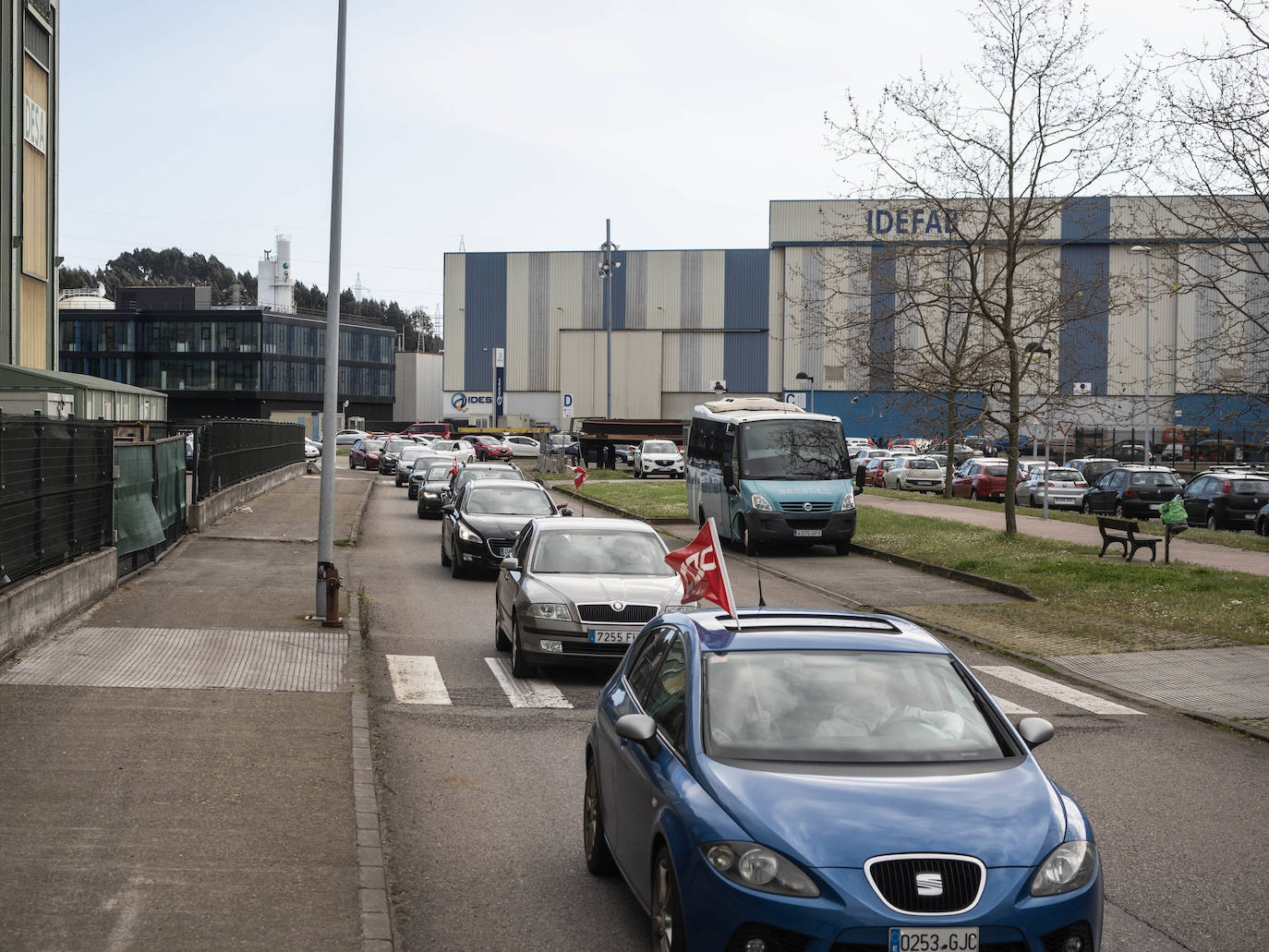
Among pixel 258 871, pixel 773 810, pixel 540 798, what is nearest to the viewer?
pixel 773 810

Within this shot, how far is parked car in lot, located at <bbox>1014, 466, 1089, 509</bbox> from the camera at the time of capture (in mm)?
39500

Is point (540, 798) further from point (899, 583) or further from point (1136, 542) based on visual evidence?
point (1136, 542)

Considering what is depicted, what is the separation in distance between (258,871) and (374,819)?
41.2 inches

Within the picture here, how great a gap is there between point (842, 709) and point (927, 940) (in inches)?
53.4

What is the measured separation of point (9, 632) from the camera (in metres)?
12.0

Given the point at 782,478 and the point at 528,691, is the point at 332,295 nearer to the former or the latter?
the point at 528,691

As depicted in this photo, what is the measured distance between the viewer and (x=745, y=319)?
82.5 m

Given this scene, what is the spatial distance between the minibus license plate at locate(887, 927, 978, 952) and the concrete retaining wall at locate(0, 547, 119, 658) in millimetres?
9526

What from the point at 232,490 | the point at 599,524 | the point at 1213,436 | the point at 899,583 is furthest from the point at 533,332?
the point at 599,524

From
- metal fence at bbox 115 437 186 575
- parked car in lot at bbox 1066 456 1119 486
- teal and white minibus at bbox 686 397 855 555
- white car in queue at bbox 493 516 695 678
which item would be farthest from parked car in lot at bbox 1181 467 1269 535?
metal fence at bbox 115 437 186 575

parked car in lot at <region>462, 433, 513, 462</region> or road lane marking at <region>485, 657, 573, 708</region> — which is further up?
parked car in lot at <region>462, 433, 513, 462</region>

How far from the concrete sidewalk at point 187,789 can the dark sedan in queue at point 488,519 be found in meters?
5.63

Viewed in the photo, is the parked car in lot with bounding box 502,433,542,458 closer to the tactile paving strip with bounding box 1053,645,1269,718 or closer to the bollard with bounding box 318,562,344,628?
the bollard with bounding box 318,562,344,628

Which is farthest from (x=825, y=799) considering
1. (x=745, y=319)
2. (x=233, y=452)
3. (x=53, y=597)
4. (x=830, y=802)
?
(x=745, y=319)
